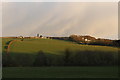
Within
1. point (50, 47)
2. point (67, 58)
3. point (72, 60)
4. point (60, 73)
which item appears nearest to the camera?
point (60, 73)

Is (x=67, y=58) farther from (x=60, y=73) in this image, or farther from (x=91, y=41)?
(x=60, y=73)

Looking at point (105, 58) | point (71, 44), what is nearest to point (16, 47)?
point (71, 44)

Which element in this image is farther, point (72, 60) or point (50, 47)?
point (50, 47)

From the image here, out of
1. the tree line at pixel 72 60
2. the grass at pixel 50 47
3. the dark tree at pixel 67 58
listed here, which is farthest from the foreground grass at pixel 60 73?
the grass at pixel 50 47

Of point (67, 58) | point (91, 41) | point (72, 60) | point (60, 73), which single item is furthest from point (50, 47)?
point (60, 73)

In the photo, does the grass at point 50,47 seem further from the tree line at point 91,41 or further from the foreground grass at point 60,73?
the foreground grass at point 60,73

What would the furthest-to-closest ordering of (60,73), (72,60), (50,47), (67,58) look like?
(50,47), (67,58), (72,60), (60,73)

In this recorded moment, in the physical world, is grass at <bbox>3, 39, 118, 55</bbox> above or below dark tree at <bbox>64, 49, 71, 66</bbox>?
above

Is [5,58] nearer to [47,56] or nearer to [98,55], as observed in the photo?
[47,56]

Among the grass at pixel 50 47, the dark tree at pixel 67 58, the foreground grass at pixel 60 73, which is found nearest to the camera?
the foreground grass at pixel 60 73

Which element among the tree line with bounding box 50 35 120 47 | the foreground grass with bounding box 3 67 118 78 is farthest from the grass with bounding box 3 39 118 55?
the foreground grass with bounding box 3 67 118 78

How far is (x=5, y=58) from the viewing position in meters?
31.3

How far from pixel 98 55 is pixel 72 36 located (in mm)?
4241

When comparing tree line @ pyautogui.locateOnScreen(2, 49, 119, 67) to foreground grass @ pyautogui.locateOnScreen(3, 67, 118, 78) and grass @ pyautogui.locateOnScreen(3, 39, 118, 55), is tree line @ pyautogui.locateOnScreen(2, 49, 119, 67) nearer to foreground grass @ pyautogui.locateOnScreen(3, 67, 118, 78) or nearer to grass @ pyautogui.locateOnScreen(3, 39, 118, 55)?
grass @ pyautogui.locateOnScreen(3, 39, 118, 55)
